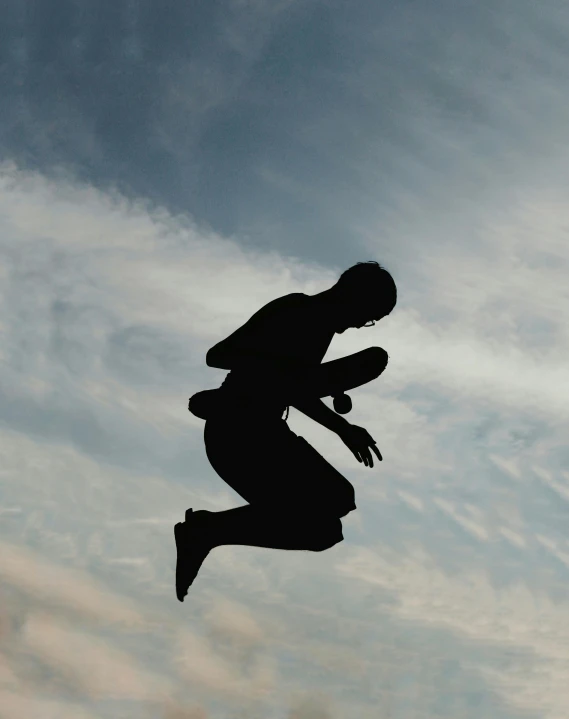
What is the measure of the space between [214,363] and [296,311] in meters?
0.84

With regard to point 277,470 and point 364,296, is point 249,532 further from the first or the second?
point 364,296

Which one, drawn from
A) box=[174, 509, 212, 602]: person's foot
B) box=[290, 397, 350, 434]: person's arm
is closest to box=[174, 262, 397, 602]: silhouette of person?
box=[290, 397, 350, 434]: person's arm

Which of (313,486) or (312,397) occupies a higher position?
(312,397)

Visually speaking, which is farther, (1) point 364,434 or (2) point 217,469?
(2) point 217,469

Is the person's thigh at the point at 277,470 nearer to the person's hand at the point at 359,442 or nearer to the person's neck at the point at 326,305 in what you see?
the person's hand at the point at 359,442

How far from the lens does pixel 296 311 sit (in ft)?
23.1

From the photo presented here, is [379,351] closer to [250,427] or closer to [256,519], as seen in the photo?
[250,427]

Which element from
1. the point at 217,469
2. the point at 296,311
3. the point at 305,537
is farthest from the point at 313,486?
the point at 296,311

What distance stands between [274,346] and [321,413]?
715 mm

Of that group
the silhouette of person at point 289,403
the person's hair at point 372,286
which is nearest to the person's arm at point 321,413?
the silhouette of person at point 289,403

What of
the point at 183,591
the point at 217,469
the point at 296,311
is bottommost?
the point at 183,591

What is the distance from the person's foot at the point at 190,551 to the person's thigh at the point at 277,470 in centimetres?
50

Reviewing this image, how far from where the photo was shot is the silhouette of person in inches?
271

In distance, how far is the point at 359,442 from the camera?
669 centimetres
